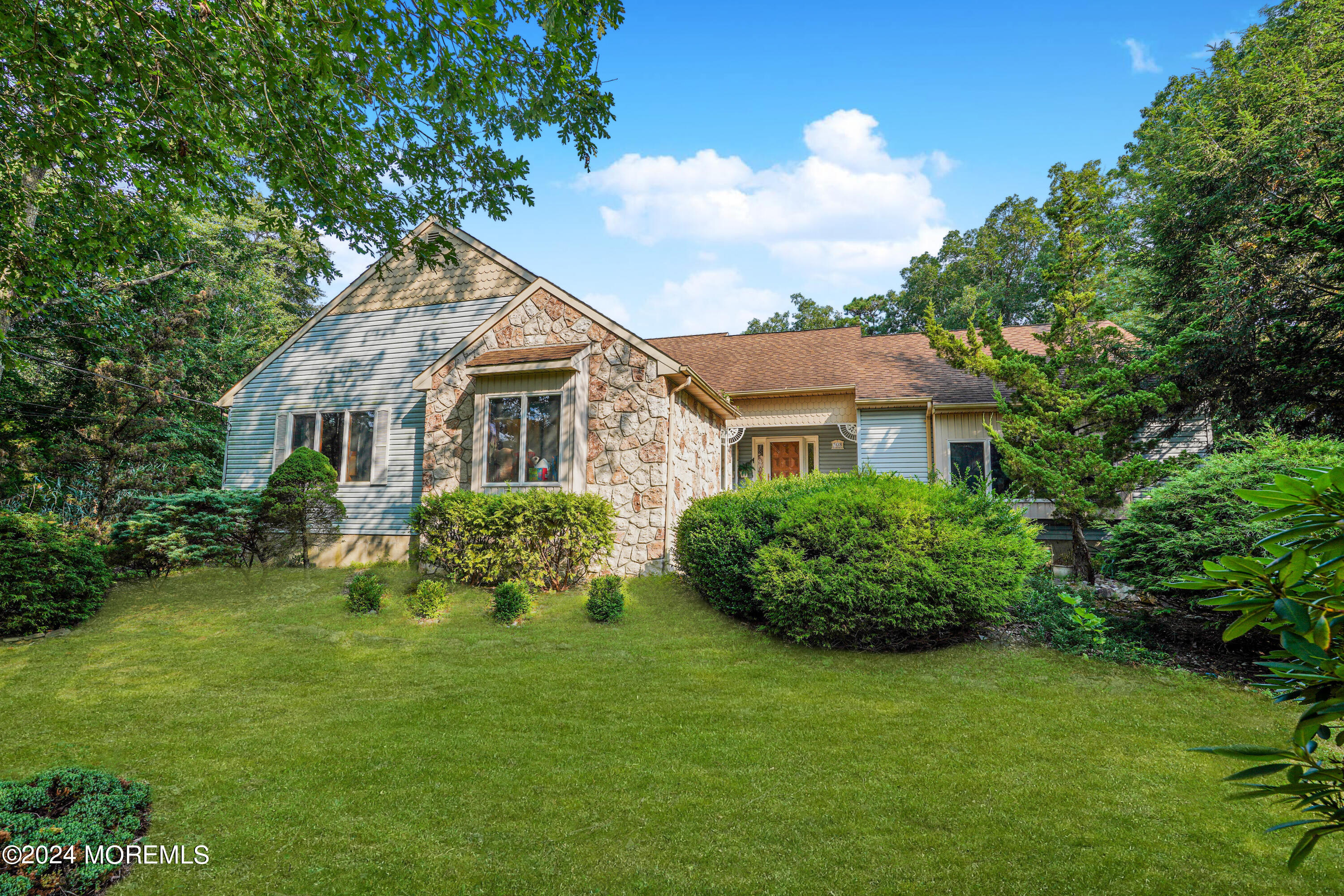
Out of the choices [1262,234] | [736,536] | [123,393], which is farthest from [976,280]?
[123,393]

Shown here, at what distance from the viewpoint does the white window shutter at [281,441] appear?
46.8 ft

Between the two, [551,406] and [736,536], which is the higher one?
[551,406]

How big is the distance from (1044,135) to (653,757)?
10.0 meters

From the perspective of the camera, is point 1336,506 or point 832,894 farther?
point 832,894

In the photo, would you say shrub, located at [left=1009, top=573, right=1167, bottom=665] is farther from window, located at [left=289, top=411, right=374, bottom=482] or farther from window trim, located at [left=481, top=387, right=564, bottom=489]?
window, located at [left=289, top=411, right=374, bottom=482]

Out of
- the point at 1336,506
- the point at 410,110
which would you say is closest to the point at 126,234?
the point at 410,110

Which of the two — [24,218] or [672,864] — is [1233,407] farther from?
[24,218]

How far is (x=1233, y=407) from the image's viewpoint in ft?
37.6

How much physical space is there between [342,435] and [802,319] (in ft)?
111

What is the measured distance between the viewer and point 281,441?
1431cm

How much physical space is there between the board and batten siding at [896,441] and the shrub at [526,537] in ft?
22.3

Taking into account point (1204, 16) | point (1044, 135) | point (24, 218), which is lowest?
point (24, 218)

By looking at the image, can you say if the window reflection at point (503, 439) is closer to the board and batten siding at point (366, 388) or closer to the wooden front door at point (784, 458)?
the board and batten siding at point (366, 388)

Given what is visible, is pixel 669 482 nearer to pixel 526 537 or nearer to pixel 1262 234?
pixel 526 537
